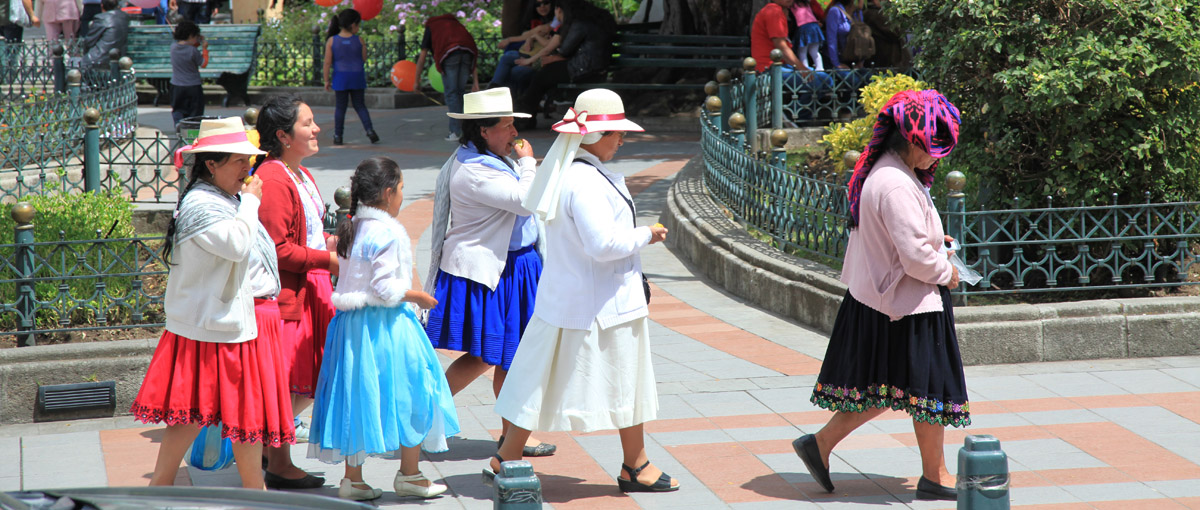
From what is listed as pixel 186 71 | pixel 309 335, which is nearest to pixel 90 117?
pixel 186 71

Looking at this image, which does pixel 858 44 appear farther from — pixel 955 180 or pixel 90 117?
pixel 90 117

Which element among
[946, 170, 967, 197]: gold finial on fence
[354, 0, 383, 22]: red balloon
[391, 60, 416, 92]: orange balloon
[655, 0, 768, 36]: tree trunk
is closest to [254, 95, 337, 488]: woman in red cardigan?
→ [946, 170, 967, 197]: gold finial on fence

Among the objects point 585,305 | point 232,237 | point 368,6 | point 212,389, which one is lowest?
point 212,389

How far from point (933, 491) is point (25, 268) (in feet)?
15.5

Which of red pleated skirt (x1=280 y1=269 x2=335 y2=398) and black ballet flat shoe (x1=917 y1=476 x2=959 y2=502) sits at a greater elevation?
red pleated skirt (x1=280 y1=269 x2=335 y2=398)

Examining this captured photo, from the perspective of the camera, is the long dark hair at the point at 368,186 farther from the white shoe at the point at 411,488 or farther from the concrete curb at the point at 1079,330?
the concrete curb at the point at 1079,330

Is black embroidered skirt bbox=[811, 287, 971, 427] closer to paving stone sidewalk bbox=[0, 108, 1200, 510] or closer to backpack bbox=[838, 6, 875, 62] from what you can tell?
paving stone sidewalk bbox=[0, 108, 1200, 510]

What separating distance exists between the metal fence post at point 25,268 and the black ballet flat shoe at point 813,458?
4.13m

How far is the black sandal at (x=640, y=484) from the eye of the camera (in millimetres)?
5039

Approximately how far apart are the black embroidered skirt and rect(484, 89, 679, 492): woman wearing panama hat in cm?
83

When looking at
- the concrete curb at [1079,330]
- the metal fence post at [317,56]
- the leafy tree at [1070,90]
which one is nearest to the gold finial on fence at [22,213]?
the concrete curb at [1079,330]

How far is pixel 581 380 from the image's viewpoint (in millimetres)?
4820

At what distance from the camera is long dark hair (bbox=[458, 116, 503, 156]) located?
5406 mm

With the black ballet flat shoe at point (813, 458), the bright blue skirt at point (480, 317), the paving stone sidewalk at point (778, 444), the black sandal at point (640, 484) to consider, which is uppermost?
the bright blue skirt at point (480, 317)
